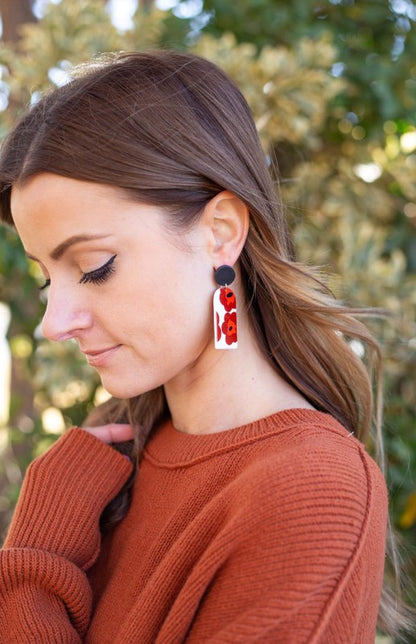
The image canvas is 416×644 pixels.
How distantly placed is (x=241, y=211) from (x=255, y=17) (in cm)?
134

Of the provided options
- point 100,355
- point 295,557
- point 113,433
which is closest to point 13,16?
point 113,433

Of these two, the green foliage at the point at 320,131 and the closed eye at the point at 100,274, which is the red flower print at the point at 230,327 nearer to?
the closed eye at the point at 100,274

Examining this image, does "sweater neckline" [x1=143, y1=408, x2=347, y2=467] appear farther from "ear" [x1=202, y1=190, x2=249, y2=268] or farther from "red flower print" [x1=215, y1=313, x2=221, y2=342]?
"ear" [x1=202, y1=190, x2=249, y2=268]

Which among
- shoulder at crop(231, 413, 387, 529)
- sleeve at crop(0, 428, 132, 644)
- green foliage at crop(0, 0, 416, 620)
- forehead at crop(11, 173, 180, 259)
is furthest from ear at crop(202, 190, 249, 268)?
green foliage at crop(0, 0, 416, 620)

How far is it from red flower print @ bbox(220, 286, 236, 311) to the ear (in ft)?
0.16

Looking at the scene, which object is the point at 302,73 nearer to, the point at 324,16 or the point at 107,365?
the point at 324,16

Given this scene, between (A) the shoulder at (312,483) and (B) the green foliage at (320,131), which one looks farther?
(B) the green foliage at (320,131)

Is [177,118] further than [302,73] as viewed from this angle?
No

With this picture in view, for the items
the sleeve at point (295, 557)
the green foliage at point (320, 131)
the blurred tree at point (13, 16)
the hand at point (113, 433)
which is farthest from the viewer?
the blurred tree at point (13, 16)

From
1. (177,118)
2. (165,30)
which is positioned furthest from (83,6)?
(177,118)

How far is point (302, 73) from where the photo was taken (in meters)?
2.12

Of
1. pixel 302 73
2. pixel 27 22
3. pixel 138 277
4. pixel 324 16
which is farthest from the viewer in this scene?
pixel 27 22

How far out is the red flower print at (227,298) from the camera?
1.33 meters

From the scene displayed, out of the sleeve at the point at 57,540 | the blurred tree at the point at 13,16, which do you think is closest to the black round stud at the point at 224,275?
the sleeve at the point at 57,540
